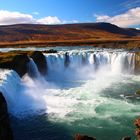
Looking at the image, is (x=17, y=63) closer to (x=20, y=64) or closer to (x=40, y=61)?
(x=20, y=64)

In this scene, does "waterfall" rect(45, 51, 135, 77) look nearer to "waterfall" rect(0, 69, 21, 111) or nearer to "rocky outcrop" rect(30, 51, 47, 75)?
"rocky outcrop" rect(30, 51, 47, 75)

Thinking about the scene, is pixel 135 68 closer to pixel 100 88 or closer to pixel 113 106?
pixel 100 88

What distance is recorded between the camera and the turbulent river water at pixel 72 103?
22.1 meters

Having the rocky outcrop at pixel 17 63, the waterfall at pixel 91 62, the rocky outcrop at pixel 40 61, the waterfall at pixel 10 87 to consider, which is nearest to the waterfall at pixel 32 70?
the rocky outcrop at pixel 17 63

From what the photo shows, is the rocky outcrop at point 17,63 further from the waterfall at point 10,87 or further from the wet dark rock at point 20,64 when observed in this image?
the waterfall at point 10,87

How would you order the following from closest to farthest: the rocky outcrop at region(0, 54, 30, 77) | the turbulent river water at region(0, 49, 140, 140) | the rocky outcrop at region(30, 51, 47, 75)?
the turbulent river water at region(0, 49, 140, 140) < the rocky outcrop at region(0, 54, 30, 77) < the rocky outcrop at region(30, 51, 47, 75)

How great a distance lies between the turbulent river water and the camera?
72.6 ft

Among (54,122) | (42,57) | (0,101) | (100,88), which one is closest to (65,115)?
(54,122)

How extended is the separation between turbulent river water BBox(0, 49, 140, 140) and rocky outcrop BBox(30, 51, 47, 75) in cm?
99

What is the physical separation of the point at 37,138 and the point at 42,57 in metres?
29.4

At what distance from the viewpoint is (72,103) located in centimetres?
2941

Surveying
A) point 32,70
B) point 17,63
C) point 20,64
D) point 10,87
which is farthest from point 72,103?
point 32,70

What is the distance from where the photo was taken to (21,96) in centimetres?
3153

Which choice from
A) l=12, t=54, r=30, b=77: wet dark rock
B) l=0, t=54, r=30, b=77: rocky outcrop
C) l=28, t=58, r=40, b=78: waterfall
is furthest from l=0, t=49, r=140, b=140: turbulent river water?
l=0, t=54, r=30, b=77: rocky outcrop
